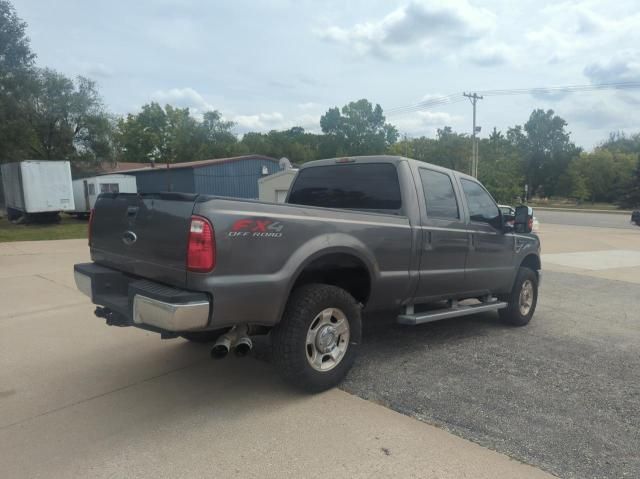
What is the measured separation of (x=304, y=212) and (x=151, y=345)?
2.55 meters

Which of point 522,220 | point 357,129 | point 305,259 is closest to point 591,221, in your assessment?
point 522,220

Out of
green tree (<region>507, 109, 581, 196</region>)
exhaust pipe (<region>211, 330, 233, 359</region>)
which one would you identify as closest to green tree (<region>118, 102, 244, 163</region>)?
green tree (<region>507, 109, 581, 196</region>)

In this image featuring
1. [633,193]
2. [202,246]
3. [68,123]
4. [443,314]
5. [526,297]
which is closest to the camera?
[202,246]

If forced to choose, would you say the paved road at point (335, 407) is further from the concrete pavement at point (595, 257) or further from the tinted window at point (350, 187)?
the concrete pavement at point (595, 257)

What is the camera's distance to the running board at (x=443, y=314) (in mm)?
4309

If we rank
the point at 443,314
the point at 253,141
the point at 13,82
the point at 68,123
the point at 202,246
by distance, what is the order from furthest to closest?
the point at 253,141, the point at 68,123, the point at 13,82, the point at 443,314, the point at 202,246

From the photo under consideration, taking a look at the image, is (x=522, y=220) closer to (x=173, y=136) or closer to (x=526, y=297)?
(x=526, y=297)

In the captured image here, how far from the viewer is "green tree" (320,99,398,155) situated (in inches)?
3169

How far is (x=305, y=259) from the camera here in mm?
3369

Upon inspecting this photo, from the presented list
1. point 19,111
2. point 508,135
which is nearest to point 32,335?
point 19,111

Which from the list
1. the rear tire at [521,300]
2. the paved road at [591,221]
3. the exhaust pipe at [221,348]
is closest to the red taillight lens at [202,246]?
the exhaust pipe at [221,348]

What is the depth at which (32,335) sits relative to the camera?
5.24 metres

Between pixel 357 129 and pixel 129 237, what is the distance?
81.0 metres

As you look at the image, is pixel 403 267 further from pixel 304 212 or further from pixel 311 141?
pixel 311 141
